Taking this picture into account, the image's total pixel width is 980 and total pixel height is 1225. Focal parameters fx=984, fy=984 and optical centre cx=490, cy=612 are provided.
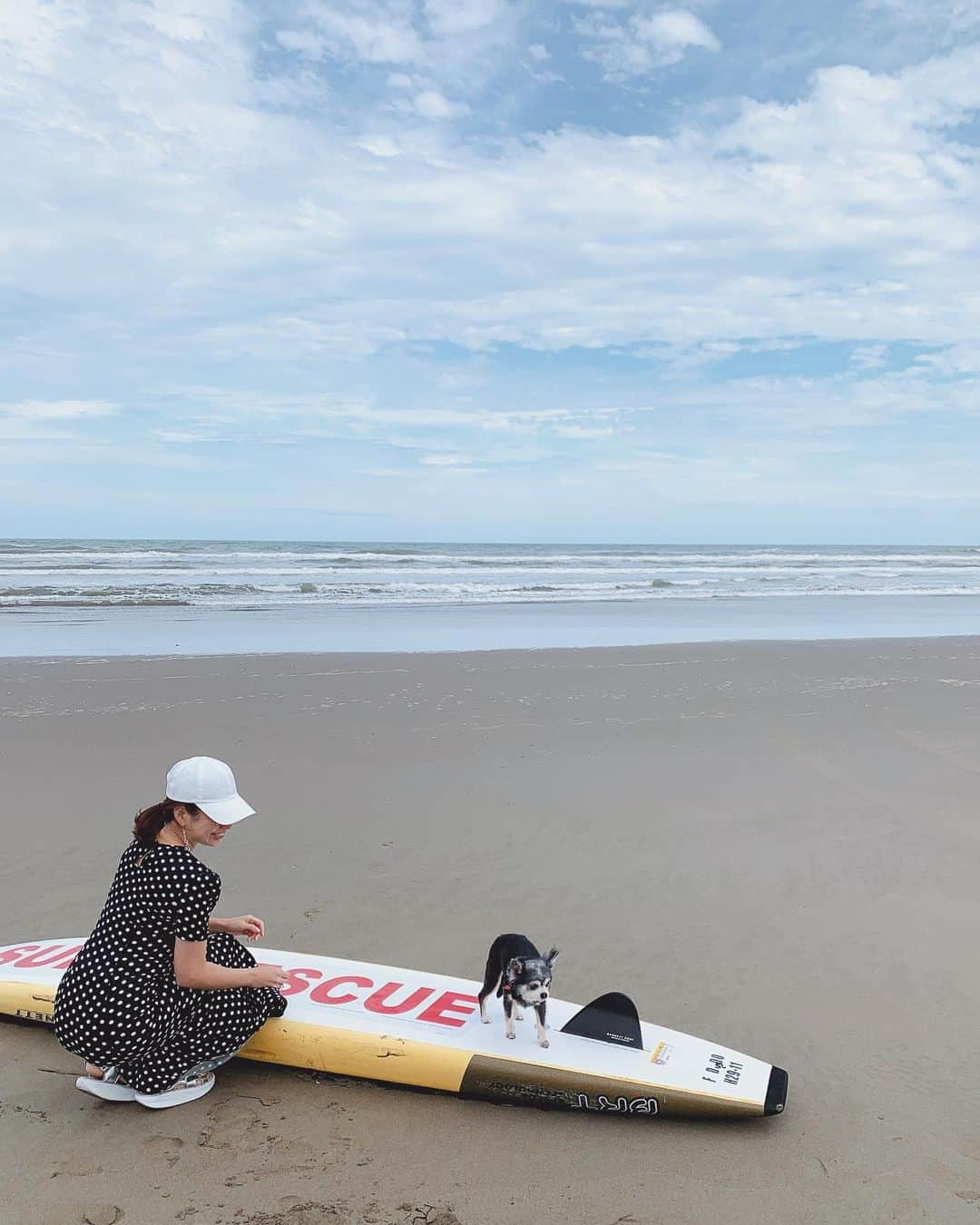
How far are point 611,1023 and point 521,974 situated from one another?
0.39 meters

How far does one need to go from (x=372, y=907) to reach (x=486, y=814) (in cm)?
136

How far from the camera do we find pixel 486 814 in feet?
18.8

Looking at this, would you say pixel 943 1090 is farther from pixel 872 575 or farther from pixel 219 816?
pixel 872 575

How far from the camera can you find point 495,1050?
3.08 meters

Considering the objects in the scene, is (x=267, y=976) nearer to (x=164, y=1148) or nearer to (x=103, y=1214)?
(x=164, y=1148)

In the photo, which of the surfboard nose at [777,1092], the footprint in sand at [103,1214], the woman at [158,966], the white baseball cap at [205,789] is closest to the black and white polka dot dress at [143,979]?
the woman at [158,966]

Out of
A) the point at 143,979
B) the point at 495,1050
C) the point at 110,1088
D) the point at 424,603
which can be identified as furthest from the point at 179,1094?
the point at 424,603

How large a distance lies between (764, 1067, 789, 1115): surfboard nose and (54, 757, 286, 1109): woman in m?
1.60

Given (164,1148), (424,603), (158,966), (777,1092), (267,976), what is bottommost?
(164,1148)

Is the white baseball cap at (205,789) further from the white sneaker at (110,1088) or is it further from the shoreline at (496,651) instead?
the shoreline at (496,651)

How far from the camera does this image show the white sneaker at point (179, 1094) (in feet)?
9.65

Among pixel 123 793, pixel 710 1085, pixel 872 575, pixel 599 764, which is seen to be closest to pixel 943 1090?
pixel 710 1085

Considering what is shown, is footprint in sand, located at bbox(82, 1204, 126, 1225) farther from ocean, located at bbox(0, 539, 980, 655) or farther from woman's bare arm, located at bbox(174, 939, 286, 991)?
ocean, located at bbox(0, 539, 980, 655)

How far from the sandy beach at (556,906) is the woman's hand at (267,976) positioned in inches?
12.7
